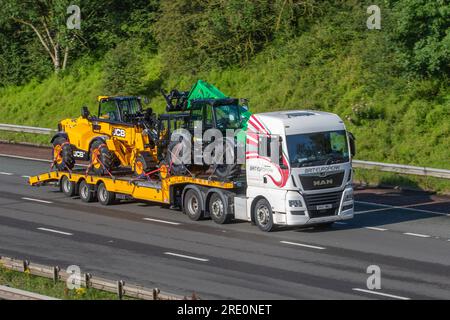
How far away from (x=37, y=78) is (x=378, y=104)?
872 inches

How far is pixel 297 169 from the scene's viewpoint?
24.7 m

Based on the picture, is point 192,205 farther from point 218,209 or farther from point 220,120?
point 220,120

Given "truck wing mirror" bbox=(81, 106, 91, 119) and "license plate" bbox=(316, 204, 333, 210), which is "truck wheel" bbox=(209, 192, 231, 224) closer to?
"license plate" bbox=(316, 204, 333, 210)

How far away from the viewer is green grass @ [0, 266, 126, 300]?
17.9 metres

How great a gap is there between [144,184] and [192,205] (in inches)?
78.1

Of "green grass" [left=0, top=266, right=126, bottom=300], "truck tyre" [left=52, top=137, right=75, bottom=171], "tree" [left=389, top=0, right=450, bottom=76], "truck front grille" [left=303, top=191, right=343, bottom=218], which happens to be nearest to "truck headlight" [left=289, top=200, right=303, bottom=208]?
"truck front grille" [left=303, top=191, right=343, bottom=218]

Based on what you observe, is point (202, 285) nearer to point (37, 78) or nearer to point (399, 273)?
point (399, 273)

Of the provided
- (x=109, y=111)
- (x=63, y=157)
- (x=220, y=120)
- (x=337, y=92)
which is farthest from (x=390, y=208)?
(x=337, y=92)

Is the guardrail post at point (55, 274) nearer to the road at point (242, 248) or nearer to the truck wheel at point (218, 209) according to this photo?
the road at point (242, 248)

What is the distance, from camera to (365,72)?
39812 millimetres

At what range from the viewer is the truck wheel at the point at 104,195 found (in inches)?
1180


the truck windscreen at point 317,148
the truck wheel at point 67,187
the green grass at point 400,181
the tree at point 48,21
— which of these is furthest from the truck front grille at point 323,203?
the tree at point 48,21

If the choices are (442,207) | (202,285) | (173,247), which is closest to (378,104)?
(442,207)

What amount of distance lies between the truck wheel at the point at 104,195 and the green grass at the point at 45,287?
31.9ft
